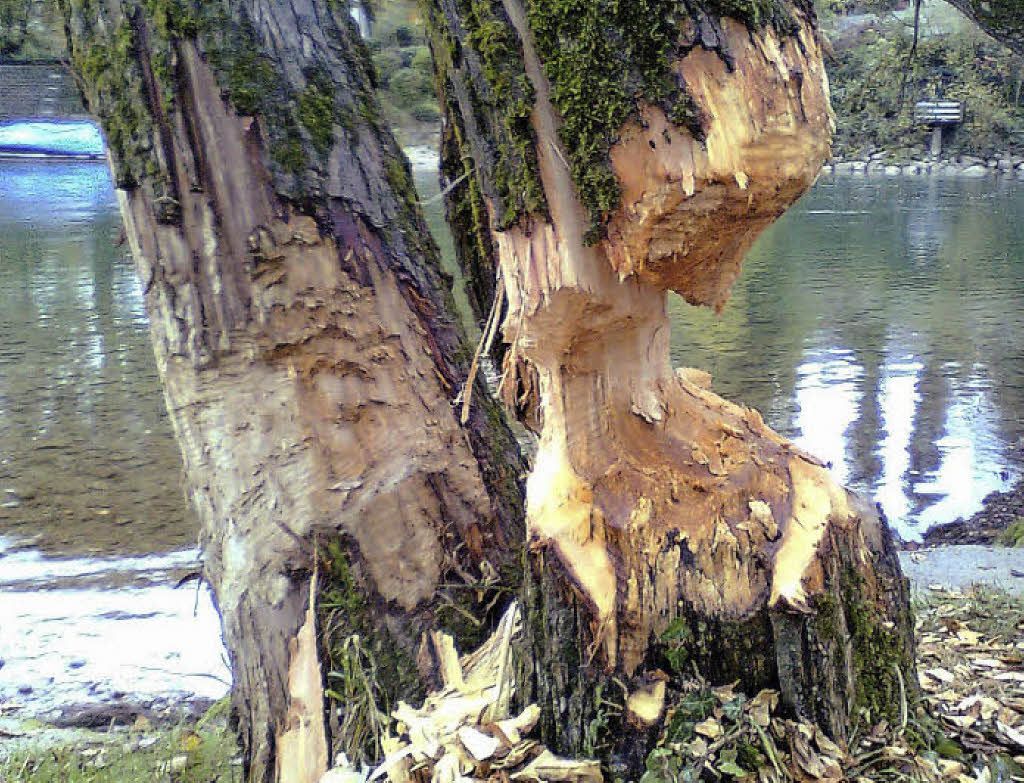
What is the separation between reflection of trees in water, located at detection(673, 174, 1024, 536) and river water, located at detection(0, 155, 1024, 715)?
0.12ft

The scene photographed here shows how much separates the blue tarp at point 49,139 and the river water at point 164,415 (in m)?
21.9

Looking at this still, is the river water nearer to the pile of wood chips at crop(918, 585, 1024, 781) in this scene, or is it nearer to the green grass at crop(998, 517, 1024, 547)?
the green grass at crop(998, 517, 1024, 547)

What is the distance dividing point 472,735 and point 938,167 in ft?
122

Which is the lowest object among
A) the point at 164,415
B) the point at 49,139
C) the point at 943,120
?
the point at 164,415

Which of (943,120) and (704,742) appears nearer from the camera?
(704,742)

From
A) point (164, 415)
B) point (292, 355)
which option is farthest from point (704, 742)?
point (164, 415)

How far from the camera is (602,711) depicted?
1.98m

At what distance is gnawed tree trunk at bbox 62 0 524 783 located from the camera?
214 cm

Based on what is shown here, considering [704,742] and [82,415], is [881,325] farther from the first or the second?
[704,742]

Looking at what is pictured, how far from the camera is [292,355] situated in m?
2.23

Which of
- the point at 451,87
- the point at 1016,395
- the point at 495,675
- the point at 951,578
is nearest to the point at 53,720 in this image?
the point at 495,675

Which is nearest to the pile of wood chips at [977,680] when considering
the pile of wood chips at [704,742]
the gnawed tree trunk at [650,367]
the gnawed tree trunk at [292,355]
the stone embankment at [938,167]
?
the pile of wood chips at [704,742]

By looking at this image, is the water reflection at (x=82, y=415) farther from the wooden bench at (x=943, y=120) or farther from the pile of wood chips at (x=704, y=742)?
the wooden bench at (x=943, y=120)

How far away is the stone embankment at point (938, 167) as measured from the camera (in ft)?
112
